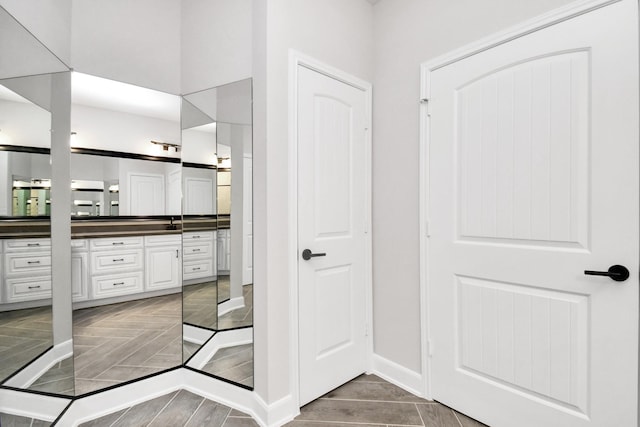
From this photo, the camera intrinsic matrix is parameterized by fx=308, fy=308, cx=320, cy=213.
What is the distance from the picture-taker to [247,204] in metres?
1.92

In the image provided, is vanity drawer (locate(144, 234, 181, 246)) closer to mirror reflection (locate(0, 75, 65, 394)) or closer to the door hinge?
mirror reflection (locate(0, 75, 65, 394))

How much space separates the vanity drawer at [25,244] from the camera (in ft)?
4.49

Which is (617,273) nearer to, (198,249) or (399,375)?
(399,375)

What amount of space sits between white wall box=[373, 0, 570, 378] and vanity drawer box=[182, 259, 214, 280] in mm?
1193

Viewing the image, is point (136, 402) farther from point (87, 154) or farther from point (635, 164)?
point (635, 164)

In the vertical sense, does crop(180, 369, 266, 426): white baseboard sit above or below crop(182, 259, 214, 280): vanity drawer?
below

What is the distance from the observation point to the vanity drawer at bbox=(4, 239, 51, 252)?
1.37 m

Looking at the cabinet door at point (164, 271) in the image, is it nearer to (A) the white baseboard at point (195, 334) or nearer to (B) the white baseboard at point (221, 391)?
(A) the white baseboard at point (195, 334)

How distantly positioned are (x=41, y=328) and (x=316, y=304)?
1455 millimetres

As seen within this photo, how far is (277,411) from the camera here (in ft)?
5.72

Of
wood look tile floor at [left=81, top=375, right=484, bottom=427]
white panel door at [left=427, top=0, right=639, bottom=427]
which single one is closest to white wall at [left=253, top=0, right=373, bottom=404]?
wood look tile floor at [left=81, top=375, right=484, bottom=427]

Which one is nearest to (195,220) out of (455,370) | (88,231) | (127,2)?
(88,231)

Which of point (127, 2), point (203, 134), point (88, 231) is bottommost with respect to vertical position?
point (88, 231)

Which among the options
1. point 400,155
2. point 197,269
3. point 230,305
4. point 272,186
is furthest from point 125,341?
point 400,155
